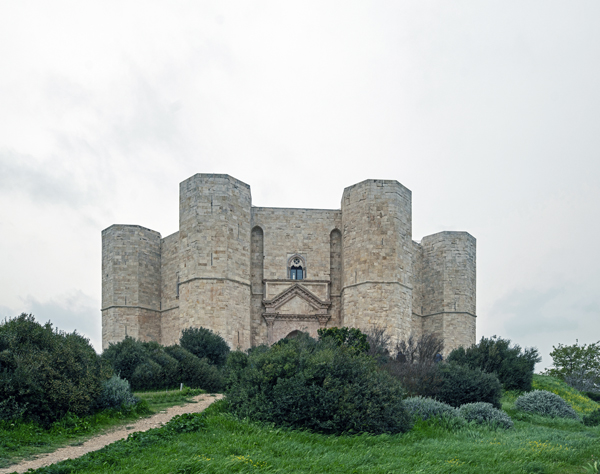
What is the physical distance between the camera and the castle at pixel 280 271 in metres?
26.8

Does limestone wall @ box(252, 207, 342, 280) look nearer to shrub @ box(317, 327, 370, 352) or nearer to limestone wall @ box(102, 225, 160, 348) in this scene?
limestone wall @ box(102, 225, 160, 348)

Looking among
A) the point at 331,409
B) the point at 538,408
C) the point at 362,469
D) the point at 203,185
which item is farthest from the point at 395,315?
the point at 362,469

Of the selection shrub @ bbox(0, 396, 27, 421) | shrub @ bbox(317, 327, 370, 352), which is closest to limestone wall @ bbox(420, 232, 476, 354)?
shrub @ bbox(317, 327, 370, 352)

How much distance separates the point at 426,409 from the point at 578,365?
86.8 feet

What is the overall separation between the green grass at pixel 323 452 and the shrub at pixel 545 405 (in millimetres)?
4223

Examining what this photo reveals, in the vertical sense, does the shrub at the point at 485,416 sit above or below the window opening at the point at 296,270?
below

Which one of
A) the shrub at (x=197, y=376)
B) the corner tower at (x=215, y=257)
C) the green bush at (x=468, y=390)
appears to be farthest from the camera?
the corner tower at (x=215, y=257)

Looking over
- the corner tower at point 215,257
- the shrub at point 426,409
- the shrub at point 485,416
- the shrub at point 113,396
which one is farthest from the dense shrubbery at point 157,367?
the corner tower at point 215,257

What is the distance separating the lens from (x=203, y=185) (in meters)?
27.4

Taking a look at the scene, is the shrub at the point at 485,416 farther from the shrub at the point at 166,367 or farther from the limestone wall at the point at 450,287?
the limestone wall at the point at 450,287

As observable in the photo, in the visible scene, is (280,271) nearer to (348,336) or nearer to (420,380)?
(348,336)

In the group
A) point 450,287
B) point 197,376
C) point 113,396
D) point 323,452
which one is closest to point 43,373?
point 113,396

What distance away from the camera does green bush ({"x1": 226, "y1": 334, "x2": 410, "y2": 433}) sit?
29.8 ft

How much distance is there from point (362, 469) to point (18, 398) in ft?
18.7
